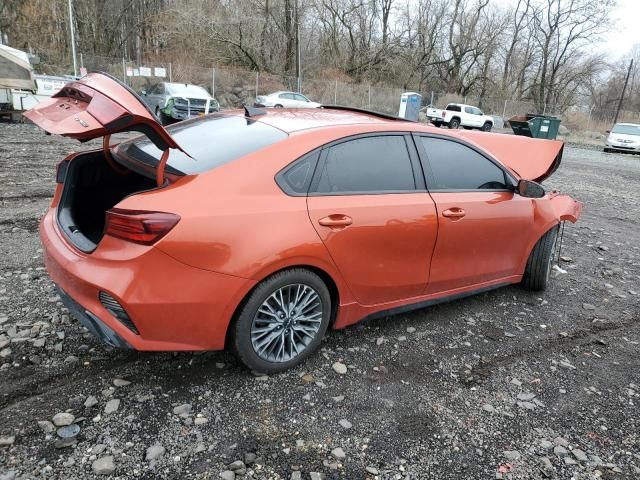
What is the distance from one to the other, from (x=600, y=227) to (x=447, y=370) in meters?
5.57

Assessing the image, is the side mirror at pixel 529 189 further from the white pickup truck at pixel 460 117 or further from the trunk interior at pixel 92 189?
the white pickup truck at pixel 460 117

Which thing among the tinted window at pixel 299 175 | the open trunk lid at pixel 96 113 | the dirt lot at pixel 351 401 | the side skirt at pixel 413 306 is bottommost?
the dirt lot at pixel 351 401

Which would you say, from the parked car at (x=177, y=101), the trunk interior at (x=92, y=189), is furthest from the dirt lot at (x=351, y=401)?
the parked car at (x=177, y=101)

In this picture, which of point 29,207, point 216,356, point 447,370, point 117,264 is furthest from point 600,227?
point 29,207

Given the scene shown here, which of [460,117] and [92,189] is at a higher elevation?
[92,189]

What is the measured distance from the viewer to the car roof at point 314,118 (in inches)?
123

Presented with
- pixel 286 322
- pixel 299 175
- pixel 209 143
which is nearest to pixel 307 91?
pixel 209 143

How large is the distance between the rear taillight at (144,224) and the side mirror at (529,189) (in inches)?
109

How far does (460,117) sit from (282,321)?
31920 mm

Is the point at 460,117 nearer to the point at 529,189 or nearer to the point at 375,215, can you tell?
the point at 529,189

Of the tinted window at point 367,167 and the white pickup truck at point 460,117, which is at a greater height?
the tinted window at point 367,167

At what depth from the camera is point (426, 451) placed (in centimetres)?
248

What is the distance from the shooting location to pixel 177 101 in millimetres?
18188

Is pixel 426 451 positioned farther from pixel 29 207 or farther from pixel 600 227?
pixel 600 227
